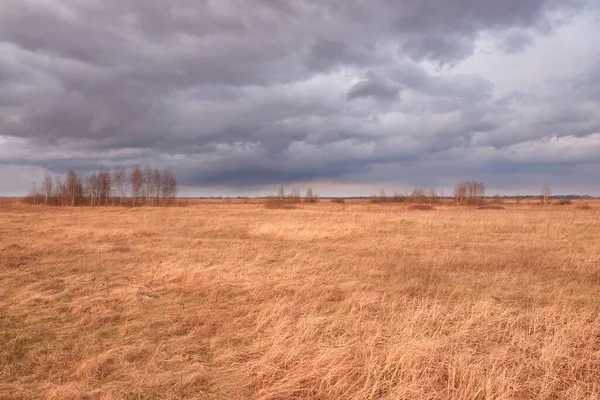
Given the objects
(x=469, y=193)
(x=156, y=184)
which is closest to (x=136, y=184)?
(x=156, y=184)

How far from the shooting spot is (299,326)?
6660 mm

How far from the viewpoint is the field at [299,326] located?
16.5 feet

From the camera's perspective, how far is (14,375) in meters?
5.48

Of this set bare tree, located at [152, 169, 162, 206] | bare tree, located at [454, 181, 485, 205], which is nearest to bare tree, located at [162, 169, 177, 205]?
bare tree, located at [152, 169, 162, 206]

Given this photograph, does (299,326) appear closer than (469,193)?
Yes

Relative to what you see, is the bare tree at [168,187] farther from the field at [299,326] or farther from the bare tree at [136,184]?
the field at [299,326]

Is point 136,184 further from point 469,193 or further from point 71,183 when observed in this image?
point 469,193

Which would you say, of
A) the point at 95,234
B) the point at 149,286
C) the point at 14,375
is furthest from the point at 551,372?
the point at 95,234

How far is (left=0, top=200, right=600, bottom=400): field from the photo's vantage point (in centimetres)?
504

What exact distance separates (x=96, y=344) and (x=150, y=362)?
1459 mm

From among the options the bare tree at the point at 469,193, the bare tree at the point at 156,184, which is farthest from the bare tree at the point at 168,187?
the bare tree at the point at 469,193

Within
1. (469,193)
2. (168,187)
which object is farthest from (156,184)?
(469,193)

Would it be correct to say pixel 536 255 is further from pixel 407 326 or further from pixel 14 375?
pixel 14 375

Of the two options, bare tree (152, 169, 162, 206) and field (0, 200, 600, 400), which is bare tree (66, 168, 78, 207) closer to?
bare tree (152, 169, 162, 206)
